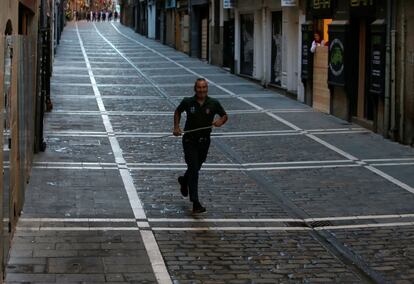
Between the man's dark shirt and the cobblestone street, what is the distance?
1.01 meters

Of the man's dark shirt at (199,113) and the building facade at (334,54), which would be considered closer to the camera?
the man's dark shirt at (199,113)

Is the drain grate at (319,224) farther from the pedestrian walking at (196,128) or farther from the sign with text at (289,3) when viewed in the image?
the sign with text at (289,3)

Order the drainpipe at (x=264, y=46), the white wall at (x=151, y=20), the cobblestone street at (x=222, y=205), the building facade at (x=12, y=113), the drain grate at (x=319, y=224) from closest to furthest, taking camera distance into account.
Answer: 1. the building facade at (x=12, y=113)
2. the cobblestone street at (x=222, y=205)
3. the drain grate at (x=319, y=224)
4. the drainpipe at (x=264, y=46)
5. the white wall at (x=151, y=20)

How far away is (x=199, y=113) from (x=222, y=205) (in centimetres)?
131

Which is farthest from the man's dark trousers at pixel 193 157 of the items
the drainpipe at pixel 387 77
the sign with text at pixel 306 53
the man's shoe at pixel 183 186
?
the sign with text at pixel 306 53

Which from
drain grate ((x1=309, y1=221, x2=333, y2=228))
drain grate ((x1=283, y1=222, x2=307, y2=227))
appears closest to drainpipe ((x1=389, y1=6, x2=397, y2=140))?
drain grate ((x1=309, y1=221, x2=333, y2=228))

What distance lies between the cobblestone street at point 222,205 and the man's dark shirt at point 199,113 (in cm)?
101

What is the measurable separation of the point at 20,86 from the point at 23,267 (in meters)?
2.34

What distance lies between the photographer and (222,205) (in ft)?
35.3

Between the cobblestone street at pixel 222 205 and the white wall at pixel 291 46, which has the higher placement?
the white wall at pixel 291 46

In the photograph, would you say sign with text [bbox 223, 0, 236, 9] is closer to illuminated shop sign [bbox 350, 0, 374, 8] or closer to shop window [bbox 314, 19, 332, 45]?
shop window [bbox 314, 19, 332, 45]

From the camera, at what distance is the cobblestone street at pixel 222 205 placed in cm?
789

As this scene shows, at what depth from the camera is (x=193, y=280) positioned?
748cm

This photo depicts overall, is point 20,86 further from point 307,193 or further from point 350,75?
point 350,75
